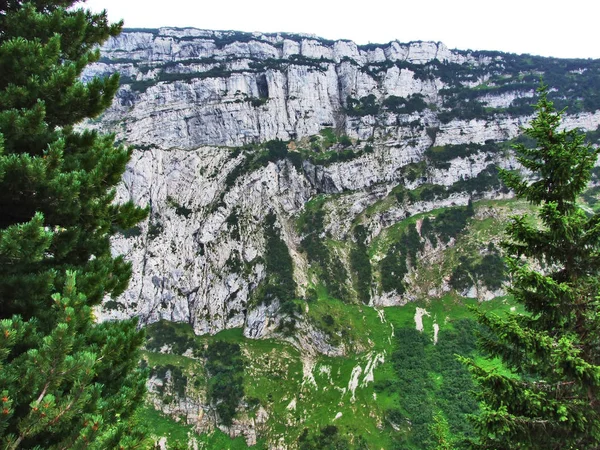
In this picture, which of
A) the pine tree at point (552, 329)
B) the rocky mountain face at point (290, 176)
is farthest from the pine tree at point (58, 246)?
the rocky mountain face at point (290, 176)

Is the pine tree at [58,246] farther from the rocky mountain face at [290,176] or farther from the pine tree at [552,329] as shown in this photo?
the rocky mountain face at [290,176]

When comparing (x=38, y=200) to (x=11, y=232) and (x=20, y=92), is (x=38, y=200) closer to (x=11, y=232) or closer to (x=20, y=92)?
(x=11, y=232)

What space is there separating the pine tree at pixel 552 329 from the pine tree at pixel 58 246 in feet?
31.9

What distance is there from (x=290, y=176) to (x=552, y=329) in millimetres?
145836

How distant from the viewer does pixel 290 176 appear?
15412 centimetres

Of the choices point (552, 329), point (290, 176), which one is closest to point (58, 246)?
point (552, 329)

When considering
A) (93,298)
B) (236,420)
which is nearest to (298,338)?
(236,420)

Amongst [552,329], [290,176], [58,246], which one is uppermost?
[290,176]

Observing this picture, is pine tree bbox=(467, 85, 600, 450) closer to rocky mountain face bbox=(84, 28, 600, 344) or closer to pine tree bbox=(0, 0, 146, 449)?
pine tree bbox=(0, 0, 146, 449)

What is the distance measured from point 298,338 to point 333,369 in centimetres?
1427

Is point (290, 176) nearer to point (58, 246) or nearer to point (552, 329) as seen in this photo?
point (552, 329)

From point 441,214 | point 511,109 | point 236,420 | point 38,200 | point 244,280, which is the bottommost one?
point 236,420

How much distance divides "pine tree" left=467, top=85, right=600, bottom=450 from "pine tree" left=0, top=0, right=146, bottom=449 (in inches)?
383

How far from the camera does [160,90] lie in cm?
16250
